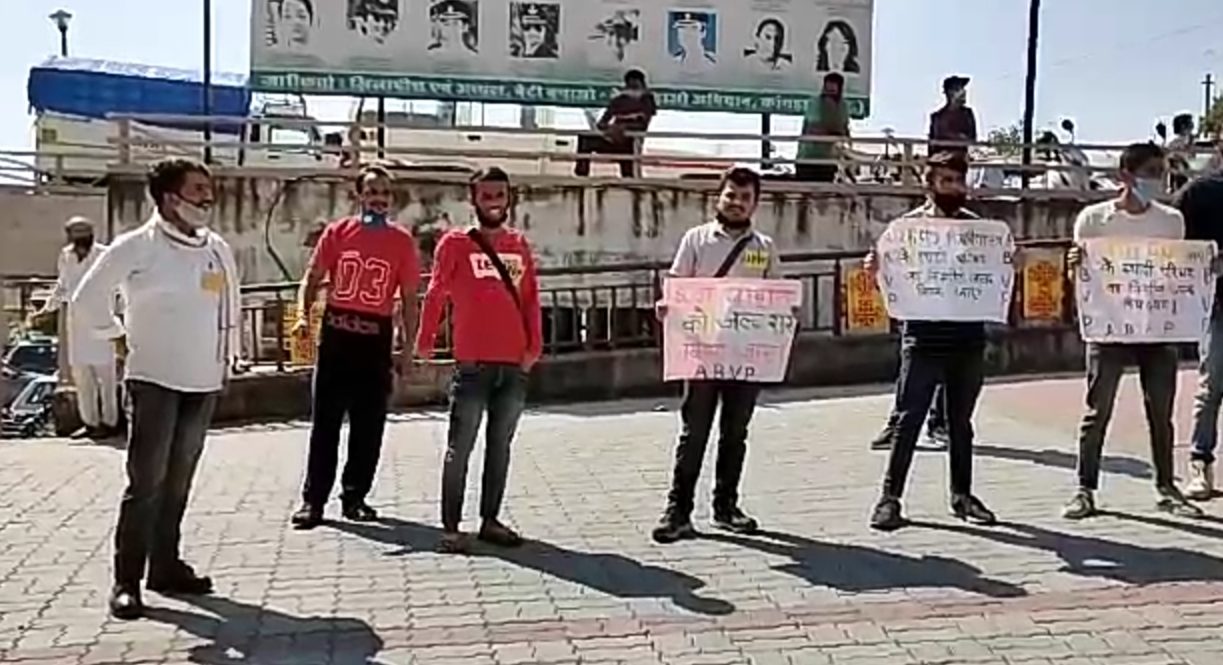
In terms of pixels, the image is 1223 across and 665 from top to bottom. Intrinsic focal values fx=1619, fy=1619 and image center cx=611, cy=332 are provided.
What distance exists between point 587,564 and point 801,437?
4319mm

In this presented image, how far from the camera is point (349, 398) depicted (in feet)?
26.5

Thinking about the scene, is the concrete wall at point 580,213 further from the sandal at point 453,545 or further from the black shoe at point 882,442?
the sandal at point 453,545

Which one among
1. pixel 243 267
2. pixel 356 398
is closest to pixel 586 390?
pixel 243 267

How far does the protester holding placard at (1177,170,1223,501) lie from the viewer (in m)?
7.95

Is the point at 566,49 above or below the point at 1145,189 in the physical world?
above

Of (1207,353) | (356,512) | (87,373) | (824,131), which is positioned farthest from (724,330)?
(824,131)

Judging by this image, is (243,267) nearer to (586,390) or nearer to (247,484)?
(586,390)

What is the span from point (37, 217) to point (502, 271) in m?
16.6

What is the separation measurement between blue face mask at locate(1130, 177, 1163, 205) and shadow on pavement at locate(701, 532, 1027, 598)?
81.3 inches

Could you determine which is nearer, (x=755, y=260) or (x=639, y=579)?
(x=639, y=579)

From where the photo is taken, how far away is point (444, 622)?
239 inches

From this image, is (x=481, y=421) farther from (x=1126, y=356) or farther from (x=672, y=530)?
(x=1126, y=356)

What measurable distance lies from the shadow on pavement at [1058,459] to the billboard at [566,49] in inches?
502

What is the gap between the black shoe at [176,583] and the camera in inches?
256
